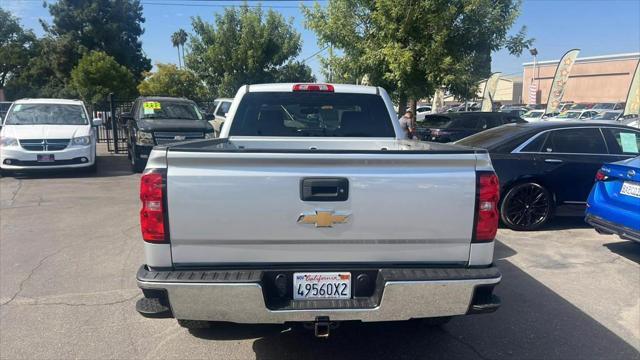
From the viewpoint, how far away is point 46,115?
12.0 metres

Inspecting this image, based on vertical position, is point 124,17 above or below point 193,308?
above

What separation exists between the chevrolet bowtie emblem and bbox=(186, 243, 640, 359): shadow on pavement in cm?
95

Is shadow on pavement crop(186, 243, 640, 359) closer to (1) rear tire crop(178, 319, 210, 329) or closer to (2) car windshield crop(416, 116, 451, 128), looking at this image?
(1) rear tire crop(178, 319, 210, 329)

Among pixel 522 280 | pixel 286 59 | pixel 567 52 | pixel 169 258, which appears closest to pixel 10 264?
pixel 169 258

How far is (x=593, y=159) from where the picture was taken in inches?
286

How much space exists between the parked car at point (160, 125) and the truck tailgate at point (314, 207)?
8834 mm

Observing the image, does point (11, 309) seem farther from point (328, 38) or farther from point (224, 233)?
point (328, 38)

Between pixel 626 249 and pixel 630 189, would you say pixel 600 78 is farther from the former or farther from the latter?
pixel 630 189

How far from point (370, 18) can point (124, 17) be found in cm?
3973

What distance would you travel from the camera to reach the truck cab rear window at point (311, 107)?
16.1 ft

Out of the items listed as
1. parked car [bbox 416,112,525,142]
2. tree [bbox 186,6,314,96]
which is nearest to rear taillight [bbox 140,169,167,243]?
parked car [bbox 416,112,525,142]

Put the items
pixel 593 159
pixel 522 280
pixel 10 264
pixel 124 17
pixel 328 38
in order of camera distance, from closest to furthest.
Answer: pixel 522 280 → pixel 10 264 → pixel 593 159 → pixel 328 38 → pixel 124 17

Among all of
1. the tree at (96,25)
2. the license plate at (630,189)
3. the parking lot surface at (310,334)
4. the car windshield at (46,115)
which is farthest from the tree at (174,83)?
the license plate at (630,189)

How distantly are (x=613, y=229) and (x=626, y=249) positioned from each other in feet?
3.34
